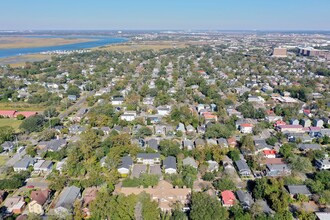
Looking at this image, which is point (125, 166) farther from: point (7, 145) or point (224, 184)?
point (7, 145)

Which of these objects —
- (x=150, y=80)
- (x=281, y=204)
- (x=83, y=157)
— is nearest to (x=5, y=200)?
(x=83, y=157)

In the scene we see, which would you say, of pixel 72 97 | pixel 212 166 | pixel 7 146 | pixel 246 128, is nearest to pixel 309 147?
pixel 246 128

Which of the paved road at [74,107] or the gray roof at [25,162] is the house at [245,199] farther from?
the paved road at [74,107]

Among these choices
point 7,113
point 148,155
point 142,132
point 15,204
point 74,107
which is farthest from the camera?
point 74,107

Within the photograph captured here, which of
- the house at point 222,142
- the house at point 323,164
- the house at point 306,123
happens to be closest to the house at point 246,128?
the house at point 222,142

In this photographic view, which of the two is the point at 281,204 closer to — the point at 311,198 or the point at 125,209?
the point at 311,198
